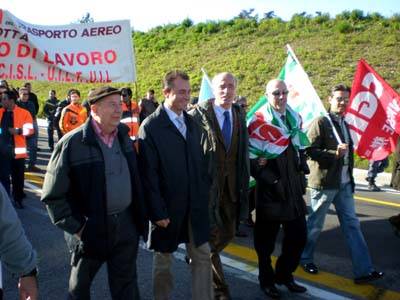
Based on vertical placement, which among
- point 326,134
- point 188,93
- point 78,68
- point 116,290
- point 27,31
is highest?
point 27,31

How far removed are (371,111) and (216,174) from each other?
2.21 m

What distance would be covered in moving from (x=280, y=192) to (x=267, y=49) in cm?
2556

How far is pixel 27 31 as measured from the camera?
616 cm

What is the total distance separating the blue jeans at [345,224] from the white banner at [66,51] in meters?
2.37

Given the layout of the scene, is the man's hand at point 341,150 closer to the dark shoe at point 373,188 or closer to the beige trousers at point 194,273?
the beige trousers at point 194,273

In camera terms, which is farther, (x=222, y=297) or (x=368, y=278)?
(x=368, y=278)

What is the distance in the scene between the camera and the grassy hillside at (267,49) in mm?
24266

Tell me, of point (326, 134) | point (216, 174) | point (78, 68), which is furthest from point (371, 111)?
point (78, 68)

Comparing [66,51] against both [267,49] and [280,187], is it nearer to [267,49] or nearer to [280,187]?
[280,187]

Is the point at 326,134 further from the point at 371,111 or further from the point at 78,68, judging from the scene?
the point at 78,68

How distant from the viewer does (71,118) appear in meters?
9.64

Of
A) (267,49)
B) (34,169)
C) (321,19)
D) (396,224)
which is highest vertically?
(321,19)

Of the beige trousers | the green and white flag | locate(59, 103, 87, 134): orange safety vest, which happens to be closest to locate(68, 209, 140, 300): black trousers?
the beige trousers

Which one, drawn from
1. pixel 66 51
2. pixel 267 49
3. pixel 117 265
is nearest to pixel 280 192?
pixel 117 265
